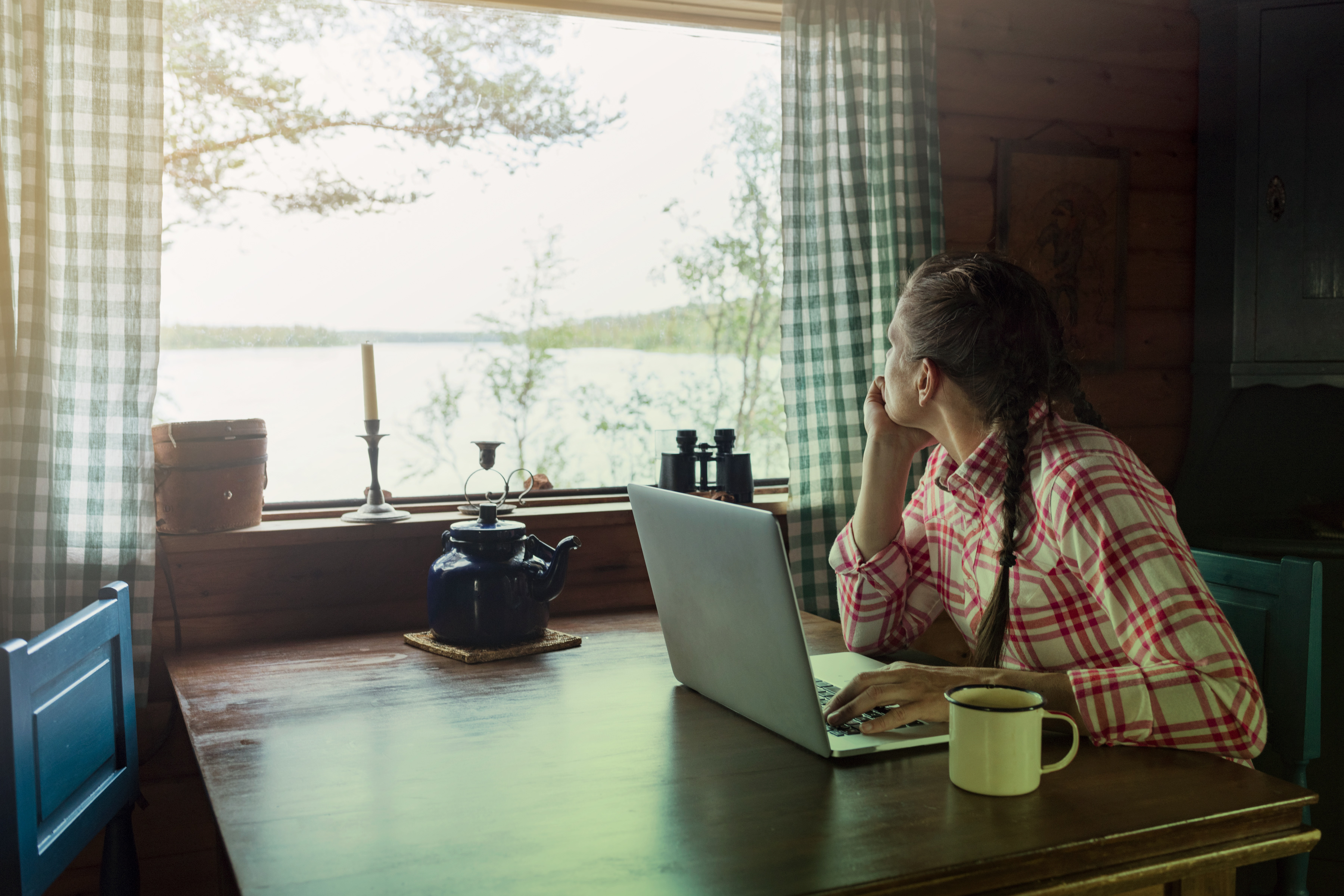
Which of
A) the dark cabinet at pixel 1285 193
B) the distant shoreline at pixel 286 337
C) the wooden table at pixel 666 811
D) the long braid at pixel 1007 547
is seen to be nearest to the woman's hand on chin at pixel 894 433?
the long braid at pixel 1007 547

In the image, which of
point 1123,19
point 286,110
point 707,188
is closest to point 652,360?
point 707,188

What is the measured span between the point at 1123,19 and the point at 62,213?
8.07 ft

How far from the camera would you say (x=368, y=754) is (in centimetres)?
117

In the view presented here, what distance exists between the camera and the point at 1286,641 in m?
1.30

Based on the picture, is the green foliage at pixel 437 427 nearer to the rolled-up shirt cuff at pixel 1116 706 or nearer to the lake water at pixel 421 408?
the lake water at pixel 421 408

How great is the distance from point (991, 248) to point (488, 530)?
155 centimetres

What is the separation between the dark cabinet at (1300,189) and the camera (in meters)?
2.36

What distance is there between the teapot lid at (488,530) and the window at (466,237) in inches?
24.9

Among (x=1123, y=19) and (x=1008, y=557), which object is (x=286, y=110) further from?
(x=1123, y=19)

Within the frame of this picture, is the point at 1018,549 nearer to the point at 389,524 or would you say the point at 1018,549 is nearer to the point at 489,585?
the point at 489,585

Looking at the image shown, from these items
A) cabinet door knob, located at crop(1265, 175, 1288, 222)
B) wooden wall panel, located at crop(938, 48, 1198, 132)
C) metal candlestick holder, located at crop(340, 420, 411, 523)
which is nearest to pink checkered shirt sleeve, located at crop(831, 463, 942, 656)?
metal candlestick holder, located at crop(340, 420, 411, 523)

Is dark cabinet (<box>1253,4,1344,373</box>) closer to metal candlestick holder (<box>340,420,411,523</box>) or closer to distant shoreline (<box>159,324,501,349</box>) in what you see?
distant shoreline (<box>159,324,501,349</box>)

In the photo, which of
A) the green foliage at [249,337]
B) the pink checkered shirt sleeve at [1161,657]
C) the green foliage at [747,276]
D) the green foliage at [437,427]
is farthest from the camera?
the green foliage at [747,276]

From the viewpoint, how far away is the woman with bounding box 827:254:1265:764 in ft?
3.56
